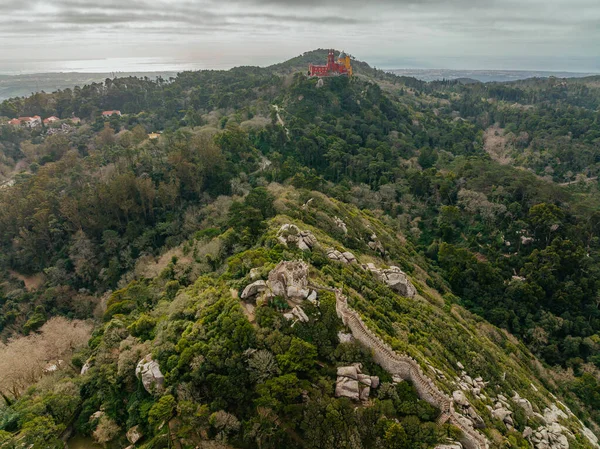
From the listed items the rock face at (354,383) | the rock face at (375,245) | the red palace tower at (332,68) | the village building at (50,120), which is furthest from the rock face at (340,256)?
the village building at (50,120)

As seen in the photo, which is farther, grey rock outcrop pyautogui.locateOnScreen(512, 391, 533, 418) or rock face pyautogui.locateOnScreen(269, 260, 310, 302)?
grey rock outcrop pyautogui.locateOnScreen(512, 391, 533, 418)

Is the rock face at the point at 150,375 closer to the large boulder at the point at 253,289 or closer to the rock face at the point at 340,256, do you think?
the large boulder at the point at 253,289

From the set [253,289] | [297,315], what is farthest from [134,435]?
[297,315]

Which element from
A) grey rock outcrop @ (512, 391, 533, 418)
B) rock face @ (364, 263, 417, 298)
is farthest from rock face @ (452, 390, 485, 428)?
rock face @ (364, 263, 417, 298)

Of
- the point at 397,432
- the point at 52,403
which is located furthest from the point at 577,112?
the point at 52,403

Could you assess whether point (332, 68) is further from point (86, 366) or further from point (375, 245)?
point (86, 366)

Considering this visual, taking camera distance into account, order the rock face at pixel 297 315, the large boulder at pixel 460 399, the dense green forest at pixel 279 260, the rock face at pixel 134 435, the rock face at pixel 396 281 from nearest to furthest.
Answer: the dense green forest at pixel 279 260 < the rock face at pixel 134 435 < the large boulder at pixel 460 399 < the rock face at pixel 297 315 < the rock face at pixel 396 281

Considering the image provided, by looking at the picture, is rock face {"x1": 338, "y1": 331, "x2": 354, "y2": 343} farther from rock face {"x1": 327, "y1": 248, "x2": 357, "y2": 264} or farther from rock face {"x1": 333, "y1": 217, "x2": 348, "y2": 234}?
rock face {"x1": 333, "y1": 217, "x2": 348, "y2": 234}
